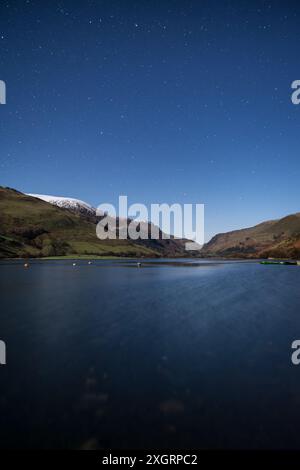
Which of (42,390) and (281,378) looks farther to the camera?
(281,378)

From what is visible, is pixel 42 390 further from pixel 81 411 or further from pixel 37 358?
pixel 37 358

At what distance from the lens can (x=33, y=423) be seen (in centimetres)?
1297

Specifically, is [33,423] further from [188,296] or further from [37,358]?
[188,296]

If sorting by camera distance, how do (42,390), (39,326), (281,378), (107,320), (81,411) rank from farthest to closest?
(107,320), (39,326), (281,378), (42,390), (81,411)

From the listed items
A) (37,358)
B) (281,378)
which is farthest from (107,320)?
(281,378)

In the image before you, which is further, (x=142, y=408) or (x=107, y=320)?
(x=107, y=320)

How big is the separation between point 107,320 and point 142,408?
22.3 m

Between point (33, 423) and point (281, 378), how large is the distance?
14342mm

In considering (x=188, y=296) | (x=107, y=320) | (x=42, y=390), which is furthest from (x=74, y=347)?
(x=188, y=296)

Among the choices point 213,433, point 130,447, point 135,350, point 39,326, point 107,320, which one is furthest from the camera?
point 107,320

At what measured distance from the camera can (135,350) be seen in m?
24.3
